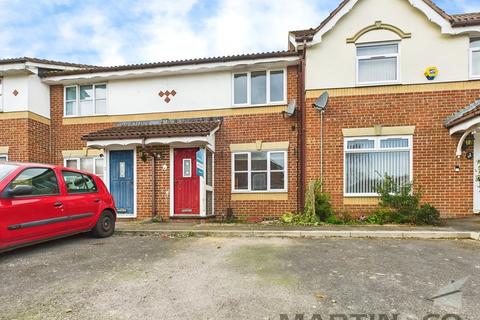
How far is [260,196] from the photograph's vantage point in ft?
34.1

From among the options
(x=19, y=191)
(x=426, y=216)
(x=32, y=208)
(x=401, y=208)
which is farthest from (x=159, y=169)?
(x=426, y=216)

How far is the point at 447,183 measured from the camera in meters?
Answer: 8.85

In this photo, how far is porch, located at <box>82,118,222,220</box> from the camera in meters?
9.78

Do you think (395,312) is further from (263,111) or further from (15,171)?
(263,111)

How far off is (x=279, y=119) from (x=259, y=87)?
1.44 metres

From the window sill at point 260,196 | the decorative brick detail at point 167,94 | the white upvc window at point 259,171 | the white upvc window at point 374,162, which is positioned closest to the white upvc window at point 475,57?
the white upvc window at point 374,162

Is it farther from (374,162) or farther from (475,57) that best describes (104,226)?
(475,57)

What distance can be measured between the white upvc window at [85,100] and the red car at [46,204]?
234 inches

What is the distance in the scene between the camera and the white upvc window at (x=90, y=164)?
37.7ft

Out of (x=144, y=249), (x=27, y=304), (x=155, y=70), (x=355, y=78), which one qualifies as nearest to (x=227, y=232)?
(x=144, y=249)

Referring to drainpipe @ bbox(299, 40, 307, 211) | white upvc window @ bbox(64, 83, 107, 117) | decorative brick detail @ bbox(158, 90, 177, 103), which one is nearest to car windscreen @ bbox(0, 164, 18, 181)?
decorative brick detail @ bbox(158, 90, 177, 103)

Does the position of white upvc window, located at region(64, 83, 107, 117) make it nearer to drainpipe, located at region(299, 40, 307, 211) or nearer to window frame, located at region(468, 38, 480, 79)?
drainpipe, located at region(299, 40, 307, 211)

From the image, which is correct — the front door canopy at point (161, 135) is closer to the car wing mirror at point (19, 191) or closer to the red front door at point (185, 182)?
the red front door at point (185, 182)

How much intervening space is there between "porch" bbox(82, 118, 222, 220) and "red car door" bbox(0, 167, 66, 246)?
423 centimetres
